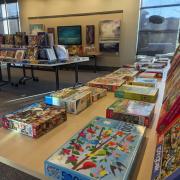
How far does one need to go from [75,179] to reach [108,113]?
0.43m

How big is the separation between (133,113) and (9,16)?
29.8 ft

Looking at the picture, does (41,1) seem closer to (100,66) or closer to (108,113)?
(100,66)

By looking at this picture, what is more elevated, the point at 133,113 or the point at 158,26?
the point at 158,26

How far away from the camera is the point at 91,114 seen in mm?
978

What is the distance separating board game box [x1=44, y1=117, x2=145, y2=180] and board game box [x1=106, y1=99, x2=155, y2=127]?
72mm

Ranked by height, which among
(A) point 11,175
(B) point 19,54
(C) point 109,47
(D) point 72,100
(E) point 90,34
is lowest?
(A) point 11,175

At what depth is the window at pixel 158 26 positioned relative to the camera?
5.66 meters

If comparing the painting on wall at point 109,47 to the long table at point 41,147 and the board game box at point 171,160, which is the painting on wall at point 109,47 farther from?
the board game box at point 171,160

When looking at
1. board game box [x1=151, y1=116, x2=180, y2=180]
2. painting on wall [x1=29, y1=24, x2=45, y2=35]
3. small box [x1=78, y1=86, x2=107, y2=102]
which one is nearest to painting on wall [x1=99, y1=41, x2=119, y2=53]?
painting on wall [x1=29, y1=24, x2=45, y2=35]

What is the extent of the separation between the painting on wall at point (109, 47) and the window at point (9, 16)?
4.27 m

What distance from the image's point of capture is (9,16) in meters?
8.18

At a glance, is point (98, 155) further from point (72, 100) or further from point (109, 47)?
point (109, 47)

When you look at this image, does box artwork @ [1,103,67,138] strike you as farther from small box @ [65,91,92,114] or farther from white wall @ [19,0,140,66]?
white wall @ [19,0,140,66]

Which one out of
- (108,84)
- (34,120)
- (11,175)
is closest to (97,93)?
(108,84)
